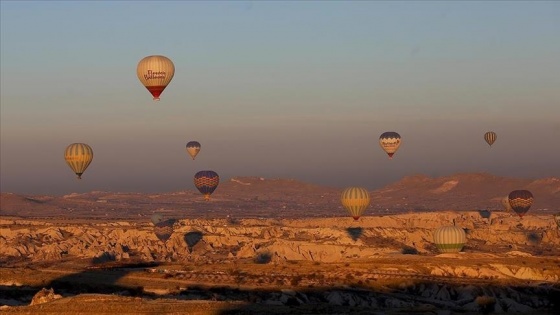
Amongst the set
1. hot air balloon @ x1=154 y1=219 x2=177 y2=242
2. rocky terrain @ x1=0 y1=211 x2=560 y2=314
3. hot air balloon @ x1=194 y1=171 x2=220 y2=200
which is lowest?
rocky terrain @ x1=0 y1=211 x2=560 y2=314

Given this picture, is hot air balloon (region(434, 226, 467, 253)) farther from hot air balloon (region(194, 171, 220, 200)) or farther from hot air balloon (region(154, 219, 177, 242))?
hot air balloon (region(194, 171, 220, 200))

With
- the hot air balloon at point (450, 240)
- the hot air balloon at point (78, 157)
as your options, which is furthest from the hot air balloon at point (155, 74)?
the hot air balloon at point (450, 240)

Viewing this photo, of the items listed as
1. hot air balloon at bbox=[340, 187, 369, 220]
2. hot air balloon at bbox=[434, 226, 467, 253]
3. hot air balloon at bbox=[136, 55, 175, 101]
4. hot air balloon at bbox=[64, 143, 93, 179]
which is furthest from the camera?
hot air balloon at bbox=[340, 187, 369, 220]

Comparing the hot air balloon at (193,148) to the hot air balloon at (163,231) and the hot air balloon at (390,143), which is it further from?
the hot air balloon at (390,143)

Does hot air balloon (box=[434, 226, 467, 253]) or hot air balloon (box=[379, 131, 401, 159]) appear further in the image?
hot air balloon (box=[379, 131, 401, 159])

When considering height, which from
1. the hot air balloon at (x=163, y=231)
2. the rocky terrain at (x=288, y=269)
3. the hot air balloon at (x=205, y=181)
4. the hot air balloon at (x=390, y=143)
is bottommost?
the rocky terrain at (x=288, y=269)

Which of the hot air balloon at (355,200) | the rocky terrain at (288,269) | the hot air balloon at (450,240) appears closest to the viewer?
the rocky terrain at (288,269)

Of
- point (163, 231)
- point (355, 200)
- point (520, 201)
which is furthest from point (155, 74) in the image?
point (520, 201)

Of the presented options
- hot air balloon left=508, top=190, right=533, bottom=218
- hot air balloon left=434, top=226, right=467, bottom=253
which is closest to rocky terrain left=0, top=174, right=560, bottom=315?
hot air balloon left=434, top=226, right=467, bottom=253
